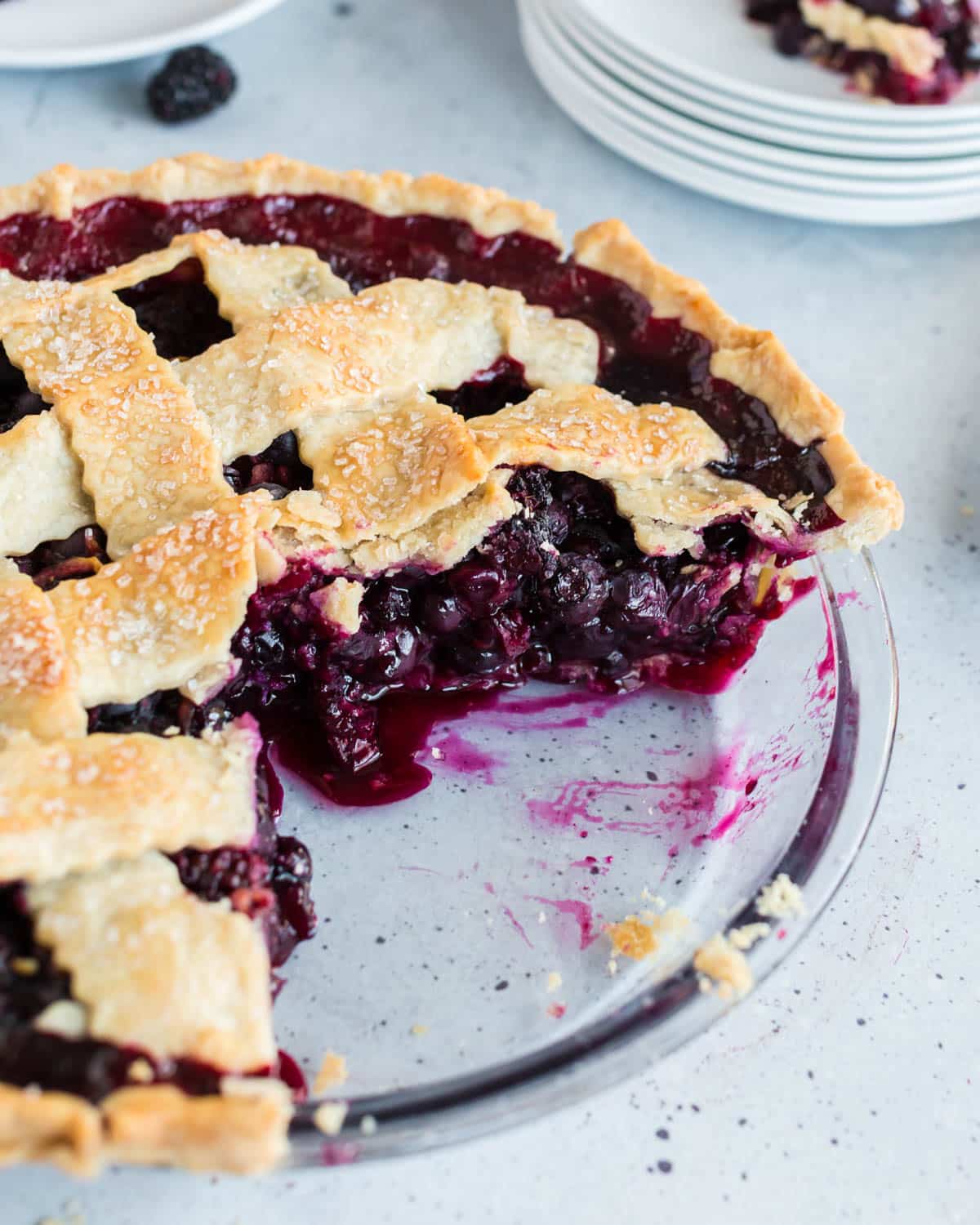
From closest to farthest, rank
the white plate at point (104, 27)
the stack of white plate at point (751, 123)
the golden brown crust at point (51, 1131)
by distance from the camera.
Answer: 1. the golden brown crust at point (51, 1131)
2. the stack of white plate at point (751, 123)
3. the white plate at point (104, 27)

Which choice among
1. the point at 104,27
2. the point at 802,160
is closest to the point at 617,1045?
the point at 802,160

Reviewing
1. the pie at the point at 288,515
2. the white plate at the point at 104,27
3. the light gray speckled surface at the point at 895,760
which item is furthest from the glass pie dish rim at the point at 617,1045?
the white plate at the point at 104,27

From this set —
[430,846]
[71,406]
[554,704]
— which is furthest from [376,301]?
[430,846]

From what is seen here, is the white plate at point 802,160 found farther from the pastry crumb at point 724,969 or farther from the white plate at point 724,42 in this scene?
the pastry crumb at point 724,969

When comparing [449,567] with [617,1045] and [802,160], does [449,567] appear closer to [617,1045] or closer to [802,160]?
[617,1045]

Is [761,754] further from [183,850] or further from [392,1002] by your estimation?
[183,850]

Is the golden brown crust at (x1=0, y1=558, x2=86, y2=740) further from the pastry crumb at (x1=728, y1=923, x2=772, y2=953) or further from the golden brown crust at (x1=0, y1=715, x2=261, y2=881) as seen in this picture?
the pastry crumb at (x1=728, y1=923, x2=772, y2=953)
